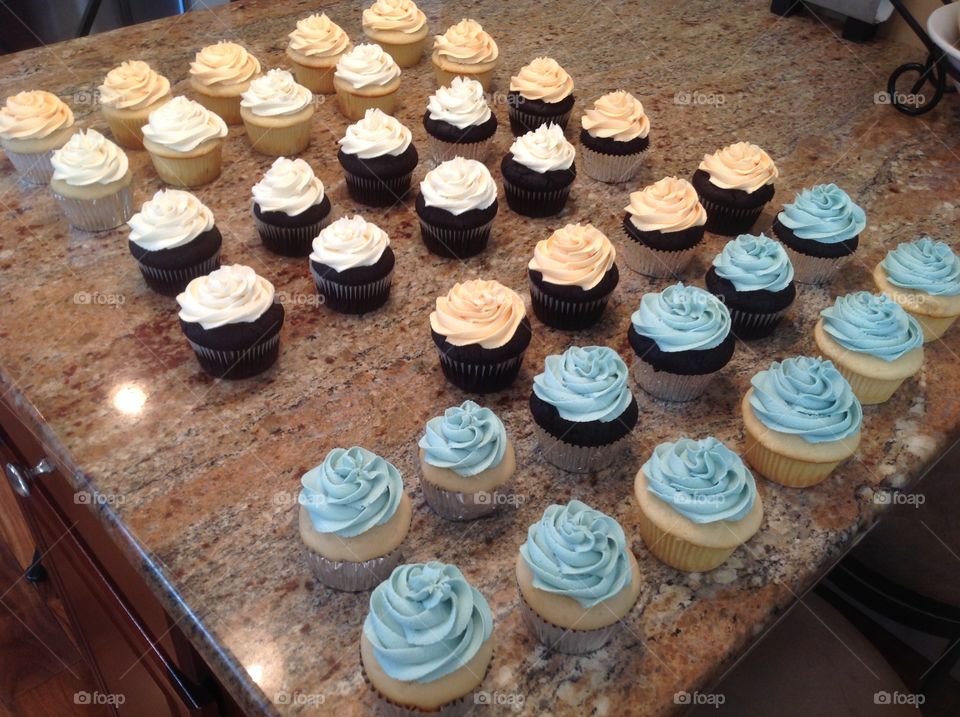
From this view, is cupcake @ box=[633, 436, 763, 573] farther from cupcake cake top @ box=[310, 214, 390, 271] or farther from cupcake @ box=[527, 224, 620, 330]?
cupcake cake top @ box=[310, 214, 390, 271]

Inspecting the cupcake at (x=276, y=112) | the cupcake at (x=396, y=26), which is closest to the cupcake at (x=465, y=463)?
the cupcake at (x=276, y=112)

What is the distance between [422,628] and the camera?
1489 millimetres

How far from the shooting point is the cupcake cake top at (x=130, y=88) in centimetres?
288

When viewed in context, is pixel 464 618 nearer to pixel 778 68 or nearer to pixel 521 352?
pixel 521 352

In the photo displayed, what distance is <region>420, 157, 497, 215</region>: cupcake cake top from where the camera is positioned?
2.54 m

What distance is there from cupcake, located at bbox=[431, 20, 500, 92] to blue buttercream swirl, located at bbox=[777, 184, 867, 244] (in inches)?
51.4

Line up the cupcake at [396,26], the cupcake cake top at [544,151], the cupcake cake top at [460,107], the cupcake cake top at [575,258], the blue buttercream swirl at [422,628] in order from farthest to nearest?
the cupcake at [396,26], the cupcake cake top at [460,107], the cupcake cake top at [544,151], the cupcake cake top at [575,258], the blue buttercream swirl at [422,628]

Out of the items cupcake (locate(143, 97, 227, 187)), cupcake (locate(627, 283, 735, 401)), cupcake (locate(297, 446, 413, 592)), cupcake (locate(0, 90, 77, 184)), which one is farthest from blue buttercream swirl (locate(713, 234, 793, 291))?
cupcake (locate(0, 90, 77, 184))

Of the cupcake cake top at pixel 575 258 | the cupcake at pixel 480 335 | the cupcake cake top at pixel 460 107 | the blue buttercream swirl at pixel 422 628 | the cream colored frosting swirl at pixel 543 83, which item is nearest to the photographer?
the blue buttercream swirl at pixel 422 628

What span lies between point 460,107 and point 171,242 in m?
1.07

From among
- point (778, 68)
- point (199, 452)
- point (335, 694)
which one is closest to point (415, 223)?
point (199, 452)

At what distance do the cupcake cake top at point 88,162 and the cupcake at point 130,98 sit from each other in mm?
262

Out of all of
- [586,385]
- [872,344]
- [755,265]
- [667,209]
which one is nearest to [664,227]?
[667,209]

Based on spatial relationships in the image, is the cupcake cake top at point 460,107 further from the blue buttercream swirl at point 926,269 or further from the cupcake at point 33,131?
the blue buttercream swirl at point 926,269
